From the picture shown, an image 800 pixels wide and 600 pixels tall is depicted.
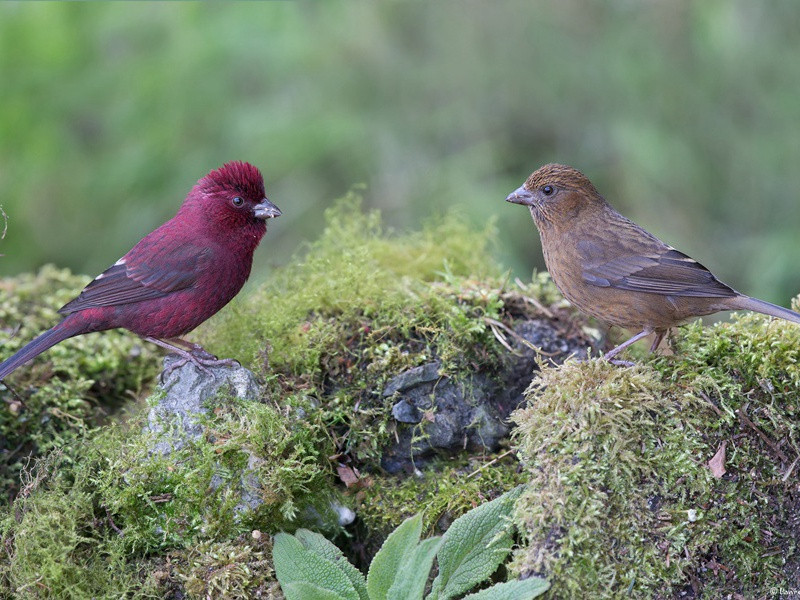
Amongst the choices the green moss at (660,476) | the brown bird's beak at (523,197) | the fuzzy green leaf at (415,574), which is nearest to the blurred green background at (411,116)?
the brown bird's beak at (523,197)

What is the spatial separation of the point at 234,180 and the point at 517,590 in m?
2.48

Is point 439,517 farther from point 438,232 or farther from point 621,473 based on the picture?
point 438,232

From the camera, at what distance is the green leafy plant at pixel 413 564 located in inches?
110

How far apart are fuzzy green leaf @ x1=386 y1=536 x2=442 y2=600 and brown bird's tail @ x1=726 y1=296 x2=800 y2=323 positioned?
176 centimetres

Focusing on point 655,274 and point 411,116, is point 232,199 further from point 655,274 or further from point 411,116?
point 411,116

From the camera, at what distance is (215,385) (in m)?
3.71

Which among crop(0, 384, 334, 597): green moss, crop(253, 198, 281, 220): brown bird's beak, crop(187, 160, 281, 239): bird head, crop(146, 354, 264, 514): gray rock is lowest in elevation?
crop(0, 384, 334, 597): green moss

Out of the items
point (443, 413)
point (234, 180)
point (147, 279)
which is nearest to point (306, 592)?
point (443, 413)

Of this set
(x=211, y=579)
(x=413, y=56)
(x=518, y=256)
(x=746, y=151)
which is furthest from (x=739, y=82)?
(x=211, y=579)

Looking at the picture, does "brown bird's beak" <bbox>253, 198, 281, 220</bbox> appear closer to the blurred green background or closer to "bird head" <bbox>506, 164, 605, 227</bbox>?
"bird head" <bbox>506, 164, 605, 227</bbox>

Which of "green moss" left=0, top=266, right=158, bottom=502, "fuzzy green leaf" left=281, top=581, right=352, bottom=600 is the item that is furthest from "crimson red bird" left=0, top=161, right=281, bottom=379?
"fuzzy green leaf" left=281, top=581, right=352, bottom=600

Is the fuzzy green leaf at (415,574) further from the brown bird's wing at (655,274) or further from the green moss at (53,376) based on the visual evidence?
the green moss at (53,376)

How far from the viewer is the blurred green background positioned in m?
6.67

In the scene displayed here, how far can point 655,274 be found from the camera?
12.5 feet
